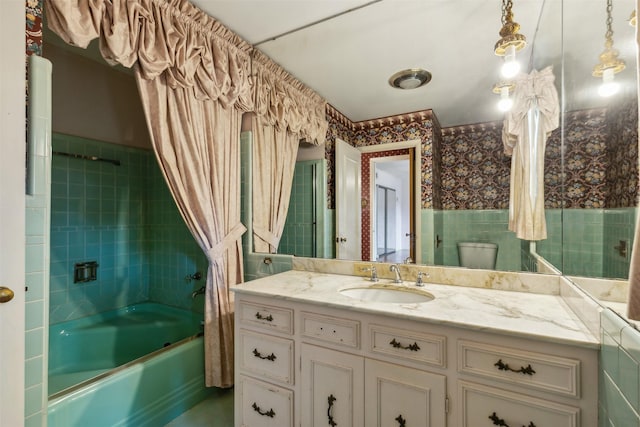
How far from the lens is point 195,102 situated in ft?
5.24

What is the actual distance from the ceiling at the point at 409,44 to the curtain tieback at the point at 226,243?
106cm

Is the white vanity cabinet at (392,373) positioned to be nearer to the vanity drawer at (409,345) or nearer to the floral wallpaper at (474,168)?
the vanity drawer at (409,345)

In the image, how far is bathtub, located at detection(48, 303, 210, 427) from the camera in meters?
1.31

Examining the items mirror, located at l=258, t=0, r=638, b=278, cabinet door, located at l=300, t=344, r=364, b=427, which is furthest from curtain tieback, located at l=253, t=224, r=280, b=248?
cabinet door, located at l=300, t=344, r=364, b=427

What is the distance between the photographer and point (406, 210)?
160 cm

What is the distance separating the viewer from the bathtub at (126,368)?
131cm

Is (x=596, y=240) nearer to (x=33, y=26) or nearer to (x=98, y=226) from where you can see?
(x=33, y=26)

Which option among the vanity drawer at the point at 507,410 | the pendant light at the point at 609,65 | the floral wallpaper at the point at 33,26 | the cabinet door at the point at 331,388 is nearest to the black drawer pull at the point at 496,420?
the vanity drawer at the point at 507,410

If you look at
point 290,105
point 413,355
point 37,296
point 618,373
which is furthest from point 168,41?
point 618,373

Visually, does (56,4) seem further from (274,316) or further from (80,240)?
(80,240)

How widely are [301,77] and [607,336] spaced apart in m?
2.00

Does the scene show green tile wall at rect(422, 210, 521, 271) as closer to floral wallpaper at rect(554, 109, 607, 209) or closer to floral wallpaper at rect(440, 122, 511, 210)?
floral wallpaper at rect(440, 122, 511, 210)

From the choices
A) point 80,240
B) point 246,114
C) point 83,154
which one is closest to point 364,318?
point 246,114

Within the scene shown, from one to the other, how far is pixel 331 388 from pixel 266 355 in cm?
35
